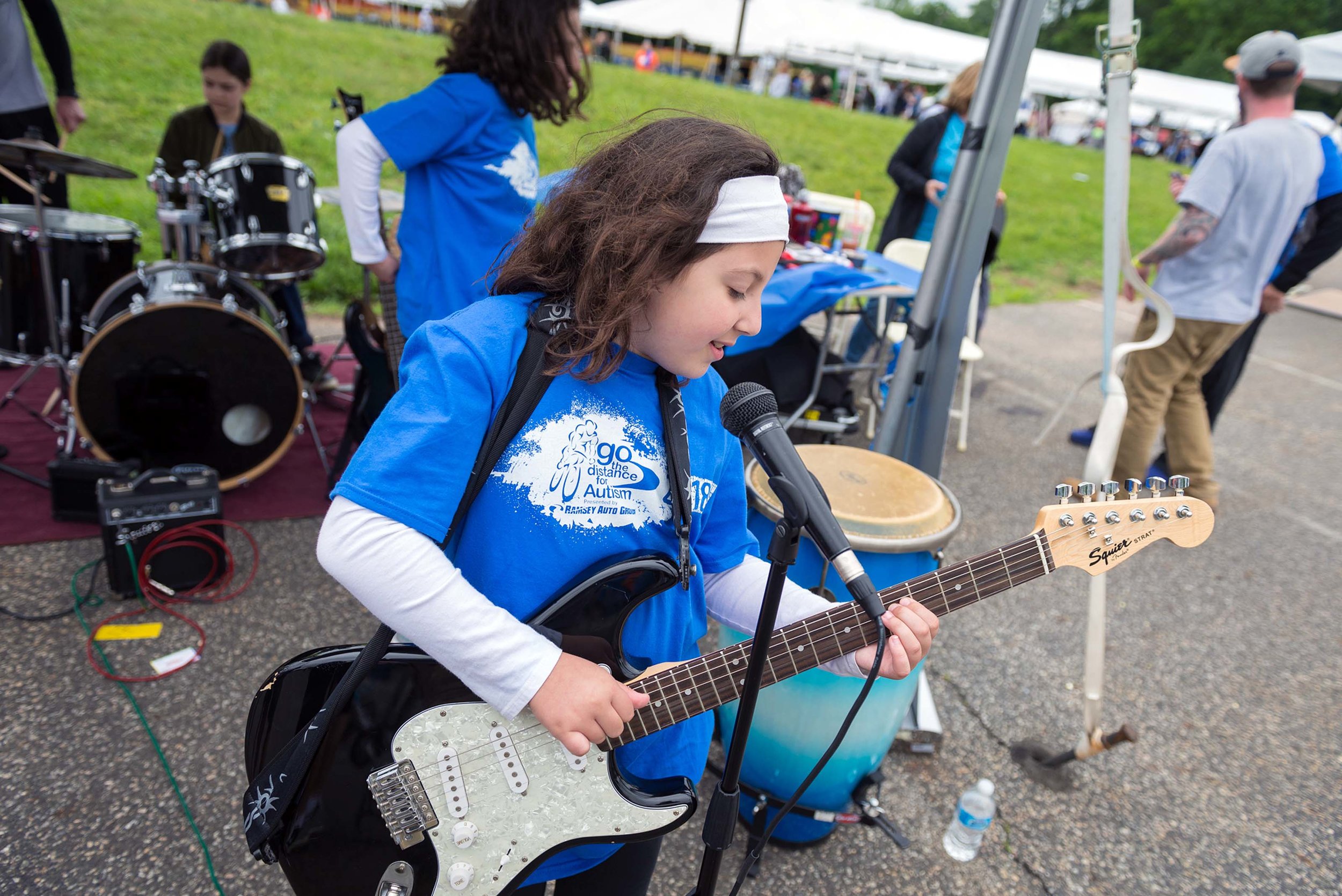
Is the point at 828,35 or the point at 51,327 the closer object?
the point at 51,327

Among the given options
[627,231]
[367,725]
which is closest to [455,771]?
[367,725]

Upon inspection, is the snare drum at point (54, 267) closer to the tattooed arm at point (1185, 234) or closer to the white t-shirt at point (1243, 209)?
the tattooed arm at point (1185, 234)

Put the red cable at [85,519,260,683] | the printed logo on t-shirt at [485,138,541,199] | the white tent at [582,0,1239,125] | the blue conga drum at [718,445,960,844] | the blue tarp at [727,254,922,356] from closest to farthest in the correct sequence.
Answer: the blue conga drum at [718,445,960,844] → the printed logo on t-shirt at [485,138,541,199] → the red cable at [85,519,260,683] → the blue tarp at [727,254,922,356] → the white tent at [582,0,1239,125]

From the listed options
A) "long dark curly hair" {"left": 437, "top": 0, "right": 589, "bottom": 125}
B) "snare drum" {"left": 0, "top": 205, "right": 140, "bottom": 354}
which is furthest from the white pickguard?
"snare drum" {"left": 0, "top": 205, "right": 140, "bottom": 354}

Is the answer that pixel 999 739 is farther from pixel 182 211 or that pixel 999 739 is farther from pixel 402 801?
pixel 182 211

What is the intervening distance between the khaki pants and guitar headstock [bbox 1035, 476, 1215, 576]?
321 centimetres

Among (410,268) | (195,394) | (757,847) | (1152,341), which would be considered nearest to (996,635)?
(1152,341)

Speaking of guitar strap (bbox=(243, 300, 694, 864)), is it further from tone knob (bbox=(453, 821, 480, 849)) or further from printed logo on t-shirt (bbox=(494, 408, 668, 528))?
tone knob (bbox=(453, 821, 480, 849))

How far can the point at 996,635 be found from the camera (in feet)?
11.5

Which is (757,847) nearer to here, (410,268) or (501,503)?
(501,503)

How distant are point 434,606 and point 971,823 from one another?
2001 mm

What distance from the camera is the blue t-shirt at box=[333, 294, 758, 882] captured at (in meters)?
1.06

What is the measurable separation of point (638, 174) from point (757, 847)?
3.69 ft

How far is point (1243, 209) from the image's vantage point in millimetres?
4113
